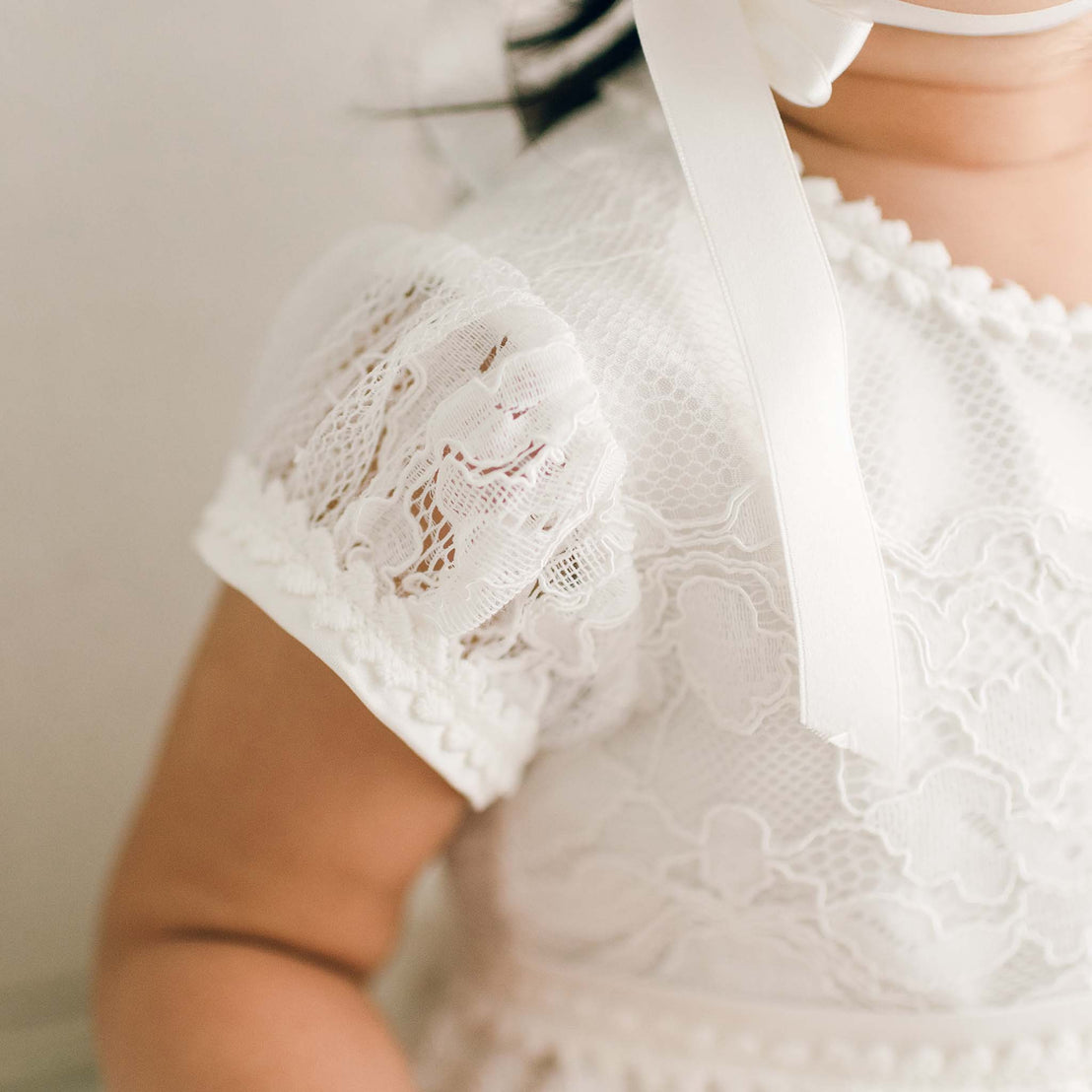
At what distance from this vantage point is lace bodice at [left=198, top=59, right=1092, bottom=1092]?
0.40 meters

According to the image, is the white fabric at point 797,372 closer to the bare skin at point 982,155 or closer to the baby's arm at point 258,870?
the bare skin at point 982,155

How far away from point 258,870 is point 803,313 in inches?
12.6

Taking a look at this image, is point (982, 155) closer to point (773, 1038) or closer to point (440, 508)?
point (440, 508)

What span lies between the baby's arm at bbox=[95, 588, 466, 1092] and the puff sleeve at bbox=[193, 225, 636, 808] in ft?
0.14

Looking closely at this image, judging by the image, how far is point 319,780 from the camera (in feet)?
1.50

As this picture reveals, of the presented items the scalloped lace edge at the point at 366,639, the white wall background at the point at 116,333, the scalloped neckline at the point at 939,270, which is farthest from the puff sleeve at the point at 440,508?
the white wall background at the point at 116,333

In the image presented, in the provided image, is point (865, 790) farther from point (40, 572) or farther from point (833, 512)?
point (40, 572)

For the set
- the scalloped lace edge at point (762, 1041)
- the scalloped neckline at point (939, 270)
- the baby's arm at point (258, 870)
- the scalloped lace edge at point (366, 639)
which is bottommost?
the scalloped lace edge at point (762, 1041)

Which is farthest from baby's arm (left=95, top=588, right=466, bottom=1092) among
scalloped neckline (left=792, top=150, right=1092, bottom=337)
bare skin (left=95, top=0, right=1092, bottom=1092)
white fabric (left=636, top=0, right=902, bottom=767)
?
scalloped neckline (left=792, top=150, right=1092, bottom=337)

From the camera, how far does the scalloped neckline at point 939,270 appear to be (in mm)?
437

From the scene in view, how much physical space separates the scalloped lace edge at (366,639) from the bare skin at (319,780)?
1.3 inches

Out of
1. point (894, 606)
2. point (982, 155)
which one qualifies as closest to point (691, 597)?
point (894, 606)

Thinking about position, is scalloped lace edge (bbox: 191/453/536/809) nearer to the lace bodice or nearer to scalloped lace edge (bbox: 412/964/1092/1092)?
the lace bodice

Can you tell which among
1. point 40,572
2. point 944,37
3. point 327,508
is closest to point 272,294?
point 40,572
